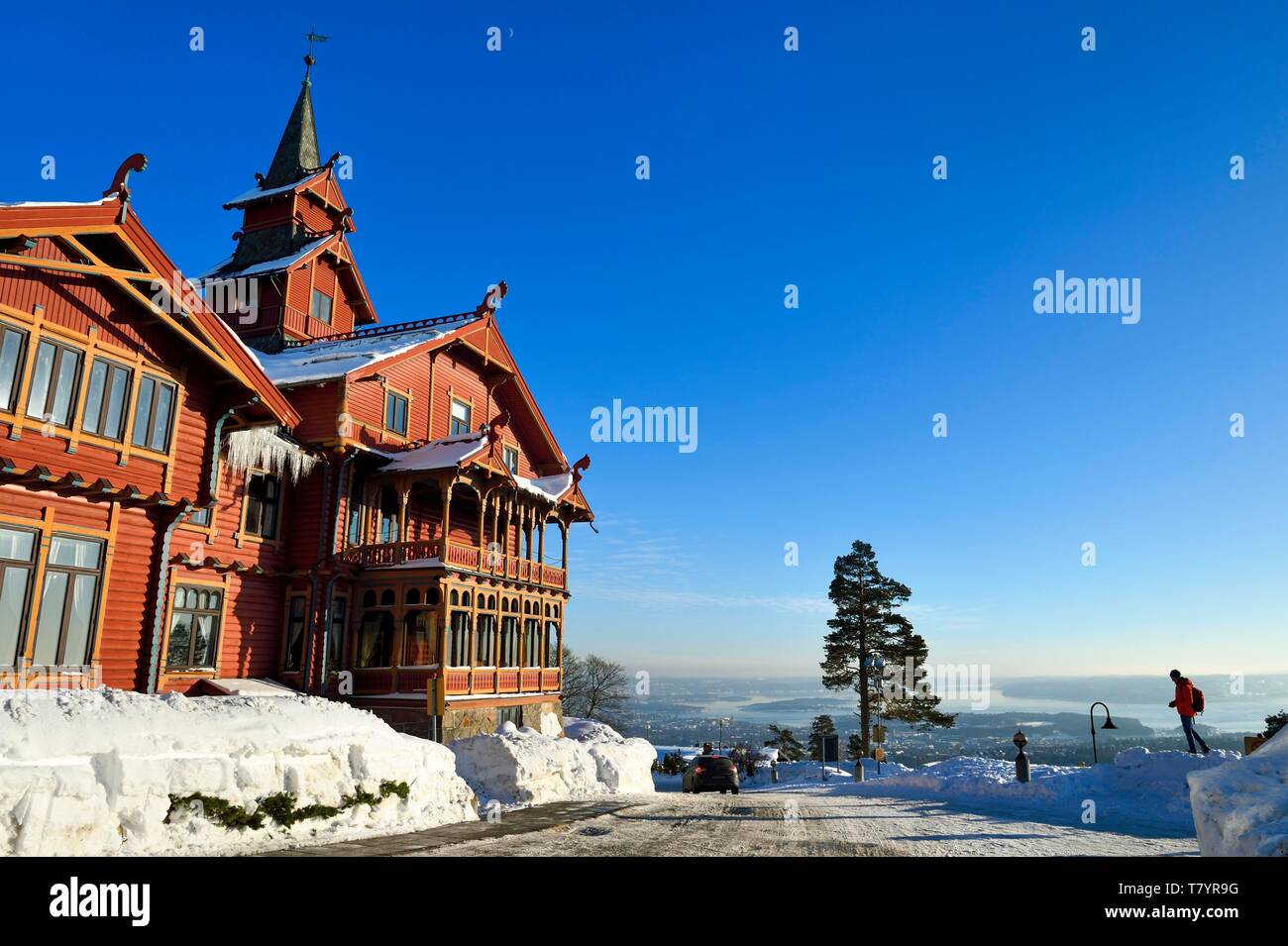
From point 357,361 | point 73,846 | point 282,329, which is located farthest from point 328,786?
point 282,329

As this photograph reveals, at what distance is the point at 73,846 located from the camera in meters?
8.29

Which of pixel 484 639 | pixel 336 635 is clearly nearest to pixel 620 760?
pixel 484 639

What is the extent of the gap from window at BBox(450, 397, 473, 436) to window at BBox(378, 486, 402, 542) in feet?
14.2

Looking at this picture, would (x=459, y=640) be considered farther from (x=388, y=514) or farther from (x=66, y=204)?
Answer: (x=66, y=204)

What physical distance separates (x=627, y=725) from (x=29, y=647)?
2776 inches

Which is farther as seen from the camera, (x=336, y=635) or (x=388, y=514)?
(x=388, y=514)

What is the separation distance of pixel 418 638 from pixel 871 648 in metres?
33.4

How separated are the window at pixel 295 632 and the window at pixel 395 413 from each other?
6248 mm

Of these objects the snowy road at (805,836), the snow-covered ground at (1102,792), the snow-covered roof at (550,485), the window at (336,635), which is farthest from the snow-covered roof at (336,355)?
the snow-covered ground at (1102,792)

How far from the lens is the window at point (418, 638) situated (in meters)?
23.9

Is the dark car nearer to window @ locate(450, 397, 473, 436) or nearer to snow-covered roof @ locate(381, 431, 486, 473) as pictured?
snow-covered roof @ locate(381, 431, 486, 473)

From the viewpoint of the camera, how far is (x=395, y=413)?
26562 mm

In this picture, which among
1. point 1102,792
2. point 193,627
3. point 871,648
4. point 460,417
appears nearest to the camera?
point 1102,792

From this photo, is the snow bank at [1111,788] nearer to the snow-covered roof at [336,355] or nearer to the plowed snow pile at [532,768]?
the plowed snow pile at [532,768]
